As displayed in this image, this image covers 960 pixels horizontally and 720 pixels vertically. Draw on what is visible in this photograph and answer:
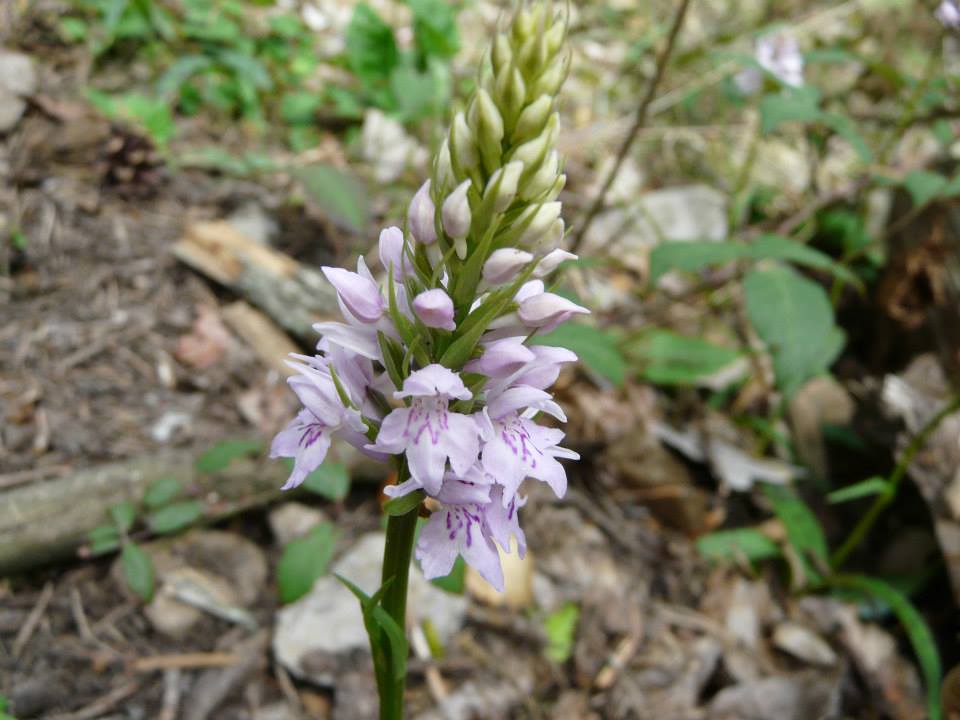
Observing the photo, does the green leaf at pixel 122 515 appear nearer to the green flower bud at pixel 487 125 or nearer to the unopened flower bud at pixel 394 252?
the unopened flower bud at pixel 394 252

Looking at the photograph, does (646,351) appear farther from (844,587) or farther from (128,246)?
(128,246)

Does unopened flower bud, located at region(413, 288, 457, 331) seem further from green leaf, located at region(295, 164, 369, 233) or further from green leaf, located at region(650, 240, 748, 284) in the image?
green leaf, located at region(295, 164, 369, 233)

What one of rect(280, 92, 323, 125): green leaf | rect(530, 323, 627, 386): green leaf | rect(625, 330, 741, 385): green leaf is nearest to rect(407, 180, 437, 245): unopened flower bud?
rect(530, 323, 627, 386): green leaf

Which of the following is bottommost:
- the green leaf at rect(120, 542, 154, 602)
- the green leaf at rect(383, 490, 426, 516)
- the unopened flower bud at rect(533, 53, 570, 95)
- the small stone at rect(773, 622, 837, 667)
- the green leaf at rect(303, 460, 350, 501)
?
the small stone at rect(773, 622, 837, 667)

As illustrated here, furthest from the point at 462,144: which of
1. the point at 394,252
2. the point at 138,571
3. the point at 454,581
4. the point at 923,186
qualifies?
the point at 923,186

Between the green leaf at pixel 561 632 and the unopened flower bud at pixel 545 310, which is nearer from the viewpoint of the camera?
the unopened flower bud at pixel 545 310

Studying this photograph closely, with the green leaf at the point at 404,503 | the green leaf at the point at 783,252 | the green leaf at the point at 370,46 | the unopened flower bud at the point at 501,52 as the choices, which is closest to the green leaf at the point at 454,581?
the green leaf at the point at 404,503
